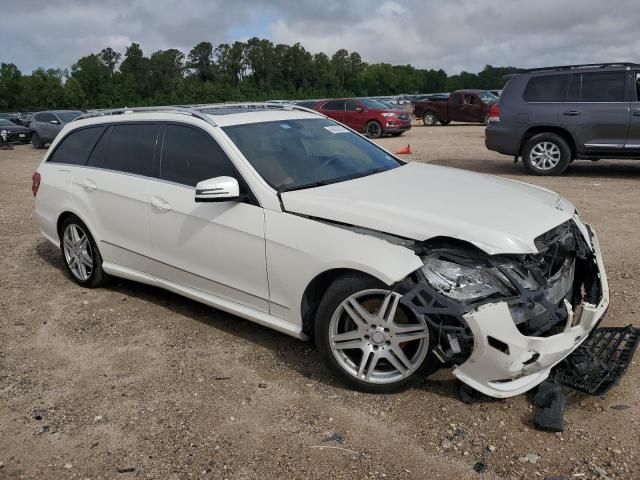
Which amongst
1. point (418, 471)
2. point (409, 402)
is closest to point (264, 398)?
point (409, 402)

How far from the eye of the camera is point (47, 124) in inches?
940

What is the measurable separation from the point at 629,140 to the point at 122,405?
373 inches

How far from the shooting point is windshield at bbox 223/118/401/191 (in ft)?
13.3

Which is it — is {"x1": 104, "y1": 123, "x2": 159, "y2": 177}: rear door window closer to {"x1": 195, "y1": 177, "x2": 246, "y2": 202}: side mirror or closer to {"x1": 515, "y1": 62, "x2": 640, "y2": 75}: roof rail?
{"x1": 195, "y1": 177, "x2": 246, "y2": 202}: side mirror

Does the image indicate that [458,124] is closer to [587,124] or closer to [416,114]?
[416,114]

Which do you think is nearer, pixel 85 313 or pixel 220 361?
pixel 220 361

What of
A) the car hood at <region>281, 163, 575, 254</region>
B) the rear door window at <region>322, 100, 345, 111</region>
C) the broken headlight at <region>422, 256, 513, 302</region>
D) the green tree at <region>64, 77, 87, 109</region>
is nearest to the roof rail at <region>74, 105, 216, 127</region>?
the car hood at <region>281, 163, 575, 254</region>

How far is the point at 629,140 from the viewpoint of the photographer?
9977mm

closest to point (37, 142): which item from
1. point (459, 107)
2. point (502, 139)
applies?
point (459, 107)

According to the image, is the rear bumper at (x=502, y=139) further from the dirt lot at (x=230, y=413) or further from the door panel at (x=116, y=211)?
the door panel at (x=116, y=211)

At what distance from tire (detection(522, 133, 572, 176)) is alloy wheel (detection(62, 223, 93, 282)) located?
8.27 metres

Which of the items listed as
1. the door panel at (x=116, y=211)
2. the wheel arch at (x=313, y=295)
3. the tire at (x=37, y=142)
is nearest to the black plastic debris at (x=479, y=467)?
the wheel arch at (x=313, y=295)

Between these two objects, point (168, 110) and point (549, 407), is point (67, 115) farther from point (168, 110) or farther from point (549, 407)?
point (549, 407)

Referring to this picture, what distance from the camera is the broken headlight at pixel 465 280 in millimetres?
3129
